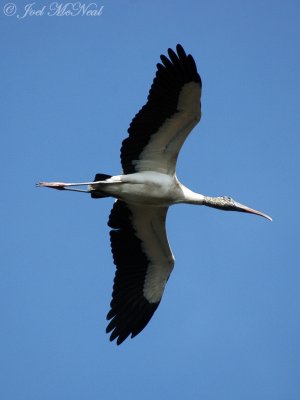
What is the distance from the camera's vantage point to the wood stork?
47.0ft

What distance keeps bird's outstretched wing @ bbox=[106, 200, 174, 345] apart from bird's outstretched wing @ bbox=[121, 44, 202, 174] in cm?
108

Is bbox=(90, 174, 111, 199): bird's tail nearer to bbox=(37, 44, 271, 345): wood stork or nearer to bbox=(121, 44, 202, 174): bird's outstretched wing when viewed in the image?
bbox=(37, 44, 271, 345): wood stork

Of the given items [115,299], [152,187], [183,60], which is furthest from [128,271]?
[183,60]

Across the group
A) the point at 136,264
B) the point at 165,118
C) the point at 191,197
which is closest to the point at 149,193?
the point at 191,197

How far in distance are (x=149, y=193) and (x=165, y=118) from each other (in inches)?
53.2

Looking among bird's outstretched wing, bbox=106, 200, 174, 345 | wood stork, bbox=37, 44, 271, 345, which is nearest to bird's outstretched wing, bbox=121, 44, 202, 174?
wood stork, bbox=37, 44, 271, 345

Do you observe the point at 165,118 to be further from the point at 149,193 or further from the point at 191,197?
the point at 191,197

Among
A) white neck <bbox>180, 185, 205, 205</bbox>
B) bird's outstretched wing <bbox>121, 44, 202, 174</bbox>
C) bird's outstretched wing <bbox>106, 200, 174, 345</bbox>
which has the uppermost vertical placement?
bird's outstretched wing <bbox>121, 44, 202, 174</bbox>

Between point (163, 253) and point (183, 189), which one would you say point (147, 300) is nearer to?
point (163, 253)

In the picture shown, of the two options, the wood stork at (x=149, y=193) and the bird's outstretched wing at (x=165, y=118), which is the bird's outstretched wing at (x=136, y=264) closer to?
the wood stork at (x=149, y=193)

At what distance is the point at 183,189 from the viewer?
50.0ft

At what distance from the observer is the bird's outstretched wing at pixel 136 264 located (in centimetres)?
1580

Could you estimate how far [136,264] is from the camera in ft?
53.2

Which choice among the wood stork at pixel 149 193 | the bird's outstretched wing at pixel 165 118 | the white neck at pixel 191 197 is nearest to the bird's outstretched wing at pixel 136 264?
the wood stork at pixel 149 193
